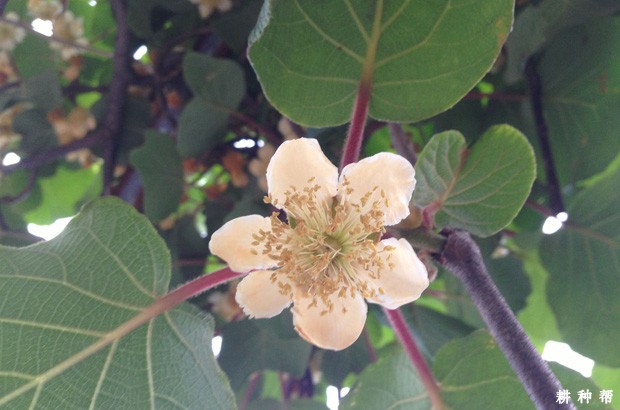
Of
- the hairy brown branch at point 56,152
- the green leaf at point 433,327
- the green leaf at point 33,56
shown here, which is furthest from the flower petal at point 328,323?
the green leaf at point 33,56

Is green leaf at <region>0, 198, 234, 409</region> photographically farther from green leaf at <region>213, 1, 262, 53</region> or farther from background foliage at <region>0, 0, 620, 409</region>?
green leaf at <region>213, 1, 262, 53</region>

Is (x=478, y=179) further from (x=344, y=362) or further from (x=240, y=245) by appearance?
(x=344, y=362)

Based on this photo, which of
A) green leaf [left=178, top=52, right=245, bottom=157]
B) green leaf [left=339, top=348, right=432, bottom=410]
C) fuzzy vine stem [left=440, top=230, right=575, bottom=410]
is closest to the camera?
fuzzy vine stem [left=440, top=230, right=575, bottom=410]

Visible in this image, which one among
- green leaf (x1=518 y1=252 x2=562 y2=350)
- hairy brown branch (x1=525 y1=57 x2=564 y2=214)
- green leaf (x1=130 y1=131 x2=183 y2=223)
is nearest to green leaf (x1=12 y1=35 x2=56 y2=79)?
green leaf (x1=130 y1=131 x2=183 y2=223)

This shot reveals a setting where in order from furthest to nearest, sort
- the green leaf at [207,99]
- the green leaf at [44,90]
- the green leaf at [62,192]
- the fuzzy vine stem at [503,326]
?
1. the green leaf at [62,192]
2. the green leaf at [44,90]
3. the green leaf at [207,99]
4. the fuzzy vine stem at [503,326]

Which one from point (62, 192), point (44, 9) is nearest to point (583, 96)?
point (44, 9)

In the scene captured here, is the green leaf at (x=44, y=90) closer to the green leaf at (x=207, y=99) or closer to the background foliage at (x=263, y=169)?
the background foliage at (x=263, y=169)

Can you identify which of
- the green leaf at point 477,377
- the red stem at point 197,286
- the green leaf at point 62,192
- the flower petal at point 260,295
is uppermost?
the green leaf at point 62,192
